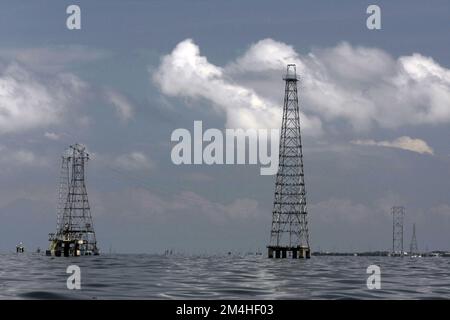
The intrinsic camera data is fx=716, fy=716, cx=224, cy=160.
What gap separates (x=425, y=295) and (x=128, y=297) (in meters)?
23.1

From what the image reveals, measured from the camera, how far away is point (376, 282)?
64500mm

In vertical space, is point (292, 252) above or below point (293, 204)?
below
